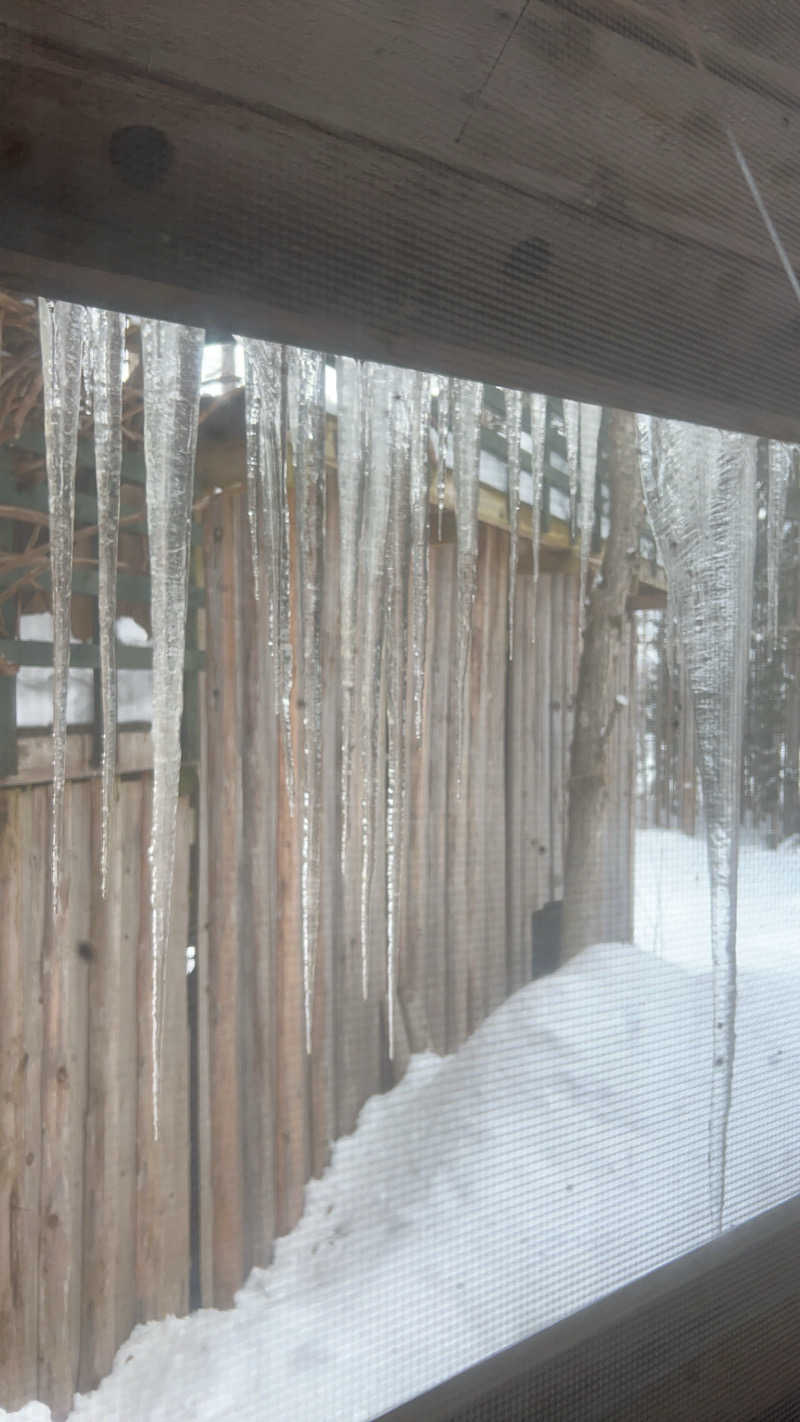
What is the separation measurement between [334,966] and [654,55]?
1.32 metres

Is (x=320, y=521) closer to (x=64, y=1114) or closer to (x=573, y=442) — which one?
(x=573, y=442)

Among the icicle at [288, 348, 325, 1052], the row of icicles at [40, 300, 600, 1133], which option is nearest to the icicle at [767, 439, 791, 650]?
the row of icicles at [40, 300, 600, 1133]

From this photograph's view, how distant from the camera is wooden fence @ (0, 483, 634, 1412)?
1139mm

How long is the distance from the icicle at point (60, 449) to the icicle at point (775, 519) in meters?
0.87

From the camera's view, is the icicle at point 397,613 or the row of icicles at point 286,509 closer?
the row of icicles at point 286,509

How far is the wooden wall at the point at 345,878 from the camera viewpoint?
1341 mm

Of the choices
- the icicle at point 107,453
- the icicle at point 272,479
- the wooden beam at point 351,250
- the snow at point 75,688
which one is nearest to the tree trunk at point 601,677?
the icicle at point 272,479

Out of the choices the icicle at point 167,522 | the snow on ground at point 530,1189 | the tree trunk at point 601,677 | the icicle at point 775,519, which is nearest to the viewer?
the snow on ground at point 530,1189

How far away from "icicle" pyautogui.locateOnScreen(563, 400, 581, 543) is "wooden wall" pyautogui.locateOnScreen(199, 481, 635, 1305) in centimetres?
29

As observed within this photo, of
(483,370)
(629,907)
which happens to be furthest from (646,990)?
(483,370)

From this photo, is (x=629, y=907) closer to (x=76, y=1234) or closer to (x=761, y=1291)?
(x=761, y=1291)

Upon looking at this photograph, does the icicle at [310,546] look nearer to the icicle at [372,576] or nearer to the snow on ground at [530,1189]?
the icicle at [372,576]

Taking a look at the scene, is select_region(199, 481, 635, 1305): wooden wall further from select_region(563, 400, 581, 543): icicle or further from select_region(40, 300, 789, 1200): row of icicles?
select_region(563, 400, 581, 543): icicle

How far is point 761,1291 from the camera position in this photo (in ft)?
1.97
